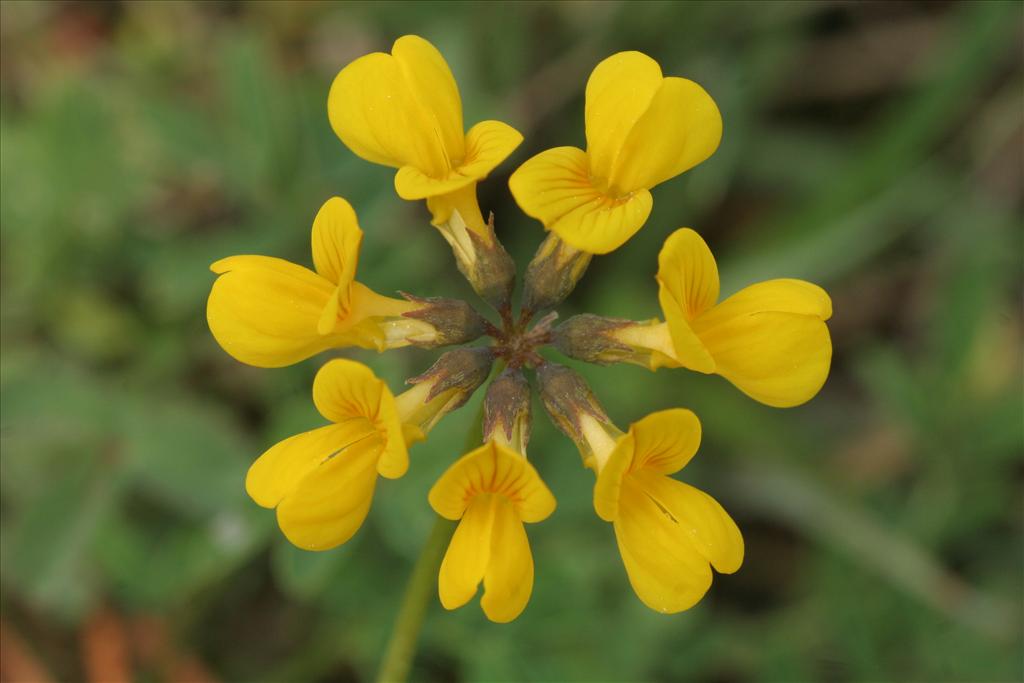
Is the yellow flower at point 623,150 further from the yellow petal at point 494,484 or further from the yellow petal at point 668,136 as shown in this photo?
the yellow petal at point 494,484

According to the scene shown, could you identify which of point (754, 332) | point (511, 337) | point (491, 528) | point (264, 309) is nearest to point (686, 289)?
point (754, 332)

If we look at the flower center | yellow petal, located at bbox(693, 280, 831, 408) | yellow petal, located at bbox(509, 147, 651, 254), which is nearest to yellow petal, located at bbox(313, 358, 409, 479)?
the flower center

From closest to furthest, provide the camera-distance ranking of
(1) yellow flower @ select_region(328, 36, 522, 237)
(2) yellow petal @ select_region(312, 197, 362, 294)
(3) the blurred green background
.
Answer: (2) yellow petal @ select_region(312, 197, 362, 294) → (1) yellow flower @ select_region(328, 36, 522, 237) → (3) the blurred green background

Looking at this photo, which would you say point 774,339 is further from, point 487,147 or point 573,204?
point 487,147

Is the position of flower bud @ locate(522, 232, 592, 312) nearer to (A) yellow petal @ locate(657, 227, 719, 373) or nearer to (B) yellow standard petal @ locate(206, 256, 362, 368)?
(A) yellow petal @ locate(657, 227, 719, 373)

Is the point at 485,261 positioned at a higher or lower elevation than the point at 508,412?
higher

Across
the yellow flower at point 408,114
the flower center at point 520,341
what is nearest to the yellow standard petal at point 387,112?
the yellow flower at point 408,114

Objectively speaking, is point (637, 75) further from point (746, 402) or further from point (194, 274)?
point (746, 402)
